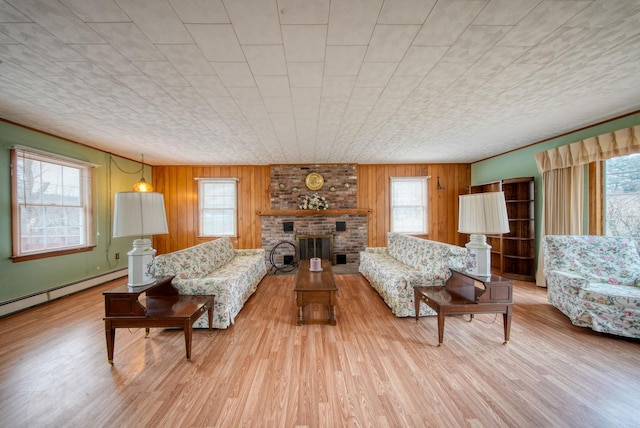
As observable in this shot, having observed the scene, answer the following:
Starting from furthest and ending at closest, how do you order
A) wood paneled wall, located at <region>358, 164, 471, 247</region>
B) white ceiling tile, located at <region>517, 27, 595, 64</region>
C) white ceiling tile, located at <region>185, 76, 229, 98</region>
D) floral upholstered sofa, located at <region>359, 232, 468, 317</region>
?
wood paneled wall, located at <region>358, 164, 471, 247</region>
floral upholstered sofa, located at <region>359, 232, 468, 317</region>
white ceiling tile, located at <region>185, 76, 229, 98</region>
white ceiling tile, located at <region>517, 27, 595, 64</region>

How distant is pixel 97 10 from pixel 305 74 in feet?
4.57

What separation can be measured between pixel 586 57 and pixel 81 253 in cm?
709

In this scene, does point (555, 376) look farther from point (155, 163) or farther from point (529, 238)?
point (155, 163)

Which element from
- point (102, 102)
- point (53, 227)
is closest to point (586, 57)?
point (102, 102)

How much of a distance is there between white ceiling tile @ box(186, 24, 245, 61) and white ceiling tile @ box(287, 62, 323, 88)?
426 mm

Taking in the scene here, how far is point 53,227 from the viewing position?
355 centimetres

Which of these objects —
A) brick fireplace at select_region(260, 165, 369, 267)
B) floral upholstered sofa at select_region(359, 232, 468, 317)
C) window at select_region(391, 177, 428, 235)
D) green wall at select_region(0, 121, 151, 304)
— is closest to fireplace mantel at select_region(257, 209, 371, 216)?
brick fireplace at select_region(260, 165, 369, 267)

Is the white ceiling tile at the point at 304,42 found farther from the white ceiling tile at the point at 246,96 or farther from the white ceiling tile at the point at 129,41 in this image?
the white ceiling tile at the point at 129,41

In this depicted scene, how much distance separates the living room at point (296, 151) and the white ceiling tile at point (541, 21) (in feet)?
0.05

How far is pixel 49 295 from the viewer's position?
3.36 meters

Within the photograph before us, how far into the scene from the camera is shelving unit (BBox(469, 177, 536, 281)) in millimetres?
4230

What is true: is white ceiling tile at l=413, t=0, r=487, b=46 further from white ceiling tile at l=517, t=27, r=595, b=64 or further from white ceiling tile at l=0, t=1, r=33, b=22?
white ceiling tile at l=0, t=1, r=33, b=22

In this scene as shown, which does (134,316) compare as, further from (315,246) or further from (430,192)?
(430,192)

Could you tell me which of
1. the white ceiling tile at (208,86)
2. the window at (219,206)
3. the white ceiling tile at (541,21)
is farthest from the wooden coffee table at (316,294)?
the window at (219,206)
